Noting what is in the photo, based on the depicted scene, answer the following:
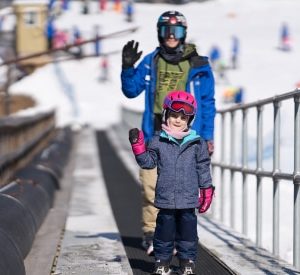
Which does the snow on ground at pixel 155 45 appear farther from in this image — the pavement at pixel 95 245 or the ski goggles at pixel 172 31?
the ski goggles at pixel 172 31

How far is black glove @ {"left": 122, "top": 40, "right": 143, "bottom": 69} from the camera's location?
8344 millimetres

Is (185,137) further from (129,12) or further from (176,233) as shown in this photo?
(129,12)

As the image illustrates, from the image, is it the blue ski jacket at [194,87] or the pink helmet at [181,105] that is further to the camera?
the blue ski jacket at [194,87]

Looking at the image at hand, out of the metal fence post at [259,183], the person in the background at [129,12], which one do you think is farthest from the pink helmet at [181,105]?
the person in the background at [129,12]

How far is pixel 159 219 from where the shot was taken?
731cm

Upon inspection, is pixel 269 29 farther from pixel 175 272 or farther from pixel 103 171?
pixel 175 272

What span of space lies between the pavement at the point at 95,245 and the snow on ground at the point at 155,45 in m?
31.7

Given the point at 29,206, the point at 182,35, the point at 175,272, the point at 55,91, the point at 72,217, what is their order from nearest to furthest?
the point at 175,272 → the point at 182,35 → the point at 29,206 → the point at 72,217 → the point at 55,91

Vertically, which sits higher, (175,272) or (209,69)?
(209,69)

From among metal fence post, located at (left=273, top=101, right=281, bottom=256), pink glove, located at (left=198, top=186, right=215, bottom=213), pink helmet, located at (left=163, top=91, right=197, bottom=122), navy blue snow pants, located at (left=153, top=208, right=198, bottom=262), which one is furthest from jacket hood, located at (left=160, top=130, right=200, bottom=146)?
metal fence post, located at (left=273, top=101, right=281, bottom=256)

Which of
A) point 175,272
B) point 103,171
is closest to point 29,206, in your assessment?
point 175,272

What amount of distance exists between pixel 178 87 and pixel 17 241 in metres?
1.85

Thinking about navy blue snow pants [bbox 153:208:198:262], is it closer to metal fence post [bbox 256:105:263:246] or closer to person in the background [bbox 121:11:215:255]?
person in the background [bbox 121:11:215:255]

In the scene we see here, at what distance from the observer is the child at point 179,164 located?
7.11 metres
